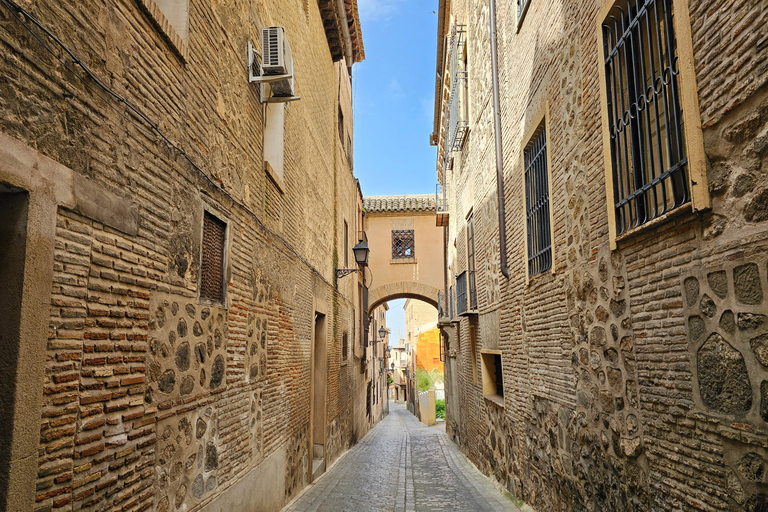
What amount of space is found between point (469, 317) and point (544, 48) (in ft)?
21.7

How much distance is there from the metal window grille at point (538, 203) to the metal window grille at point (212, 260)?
3461 mm

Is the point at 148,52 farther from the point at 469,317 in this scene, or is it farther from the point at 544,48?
the point at 469,317

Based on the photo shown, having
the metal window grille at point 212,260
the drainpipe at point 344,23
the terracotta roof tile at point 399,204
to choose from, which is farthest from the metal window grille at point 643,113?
the terracotta roof tile at point 399,204

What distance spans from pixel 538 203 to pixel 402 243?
45.3ft

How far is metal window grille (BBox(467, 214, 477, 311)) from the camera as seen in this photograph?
442 inches

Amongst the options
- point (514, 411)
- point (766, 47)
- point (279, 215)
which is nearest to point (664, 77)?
point (766, 47)

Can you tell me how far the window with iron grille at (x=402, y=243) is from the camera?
20.0m

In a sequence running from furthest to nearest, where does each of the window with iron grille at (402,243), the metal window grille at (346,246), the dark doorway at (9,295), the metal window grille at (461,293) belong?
the window with iron grille at (402,243)
the metal window grille at (346,246)
the metal window grille at (461,293)
the dark doorway at (9,295)

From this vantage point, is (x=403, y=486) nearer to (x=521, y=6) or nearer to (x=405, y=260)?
(x=521, y=6)

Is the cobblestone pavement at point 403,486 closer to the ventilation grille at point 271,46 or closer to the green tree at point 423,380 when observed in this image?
the ventilation grille at point 271,46

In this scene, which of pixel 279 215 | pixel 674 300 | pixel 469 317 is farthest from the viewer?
pixel 469 317

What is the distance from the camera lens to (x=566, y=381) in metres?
5.23

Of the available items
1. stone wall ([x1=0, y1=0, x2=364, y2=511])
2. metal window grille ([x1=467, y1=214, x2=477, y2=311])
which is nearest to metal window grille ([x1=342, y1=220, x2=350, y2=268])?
metal window grille ([x1=467, y1=214, x2=477, y2=311])

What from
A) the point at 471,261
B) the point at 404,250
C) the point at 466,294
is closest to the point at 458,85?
the point at 471,261
